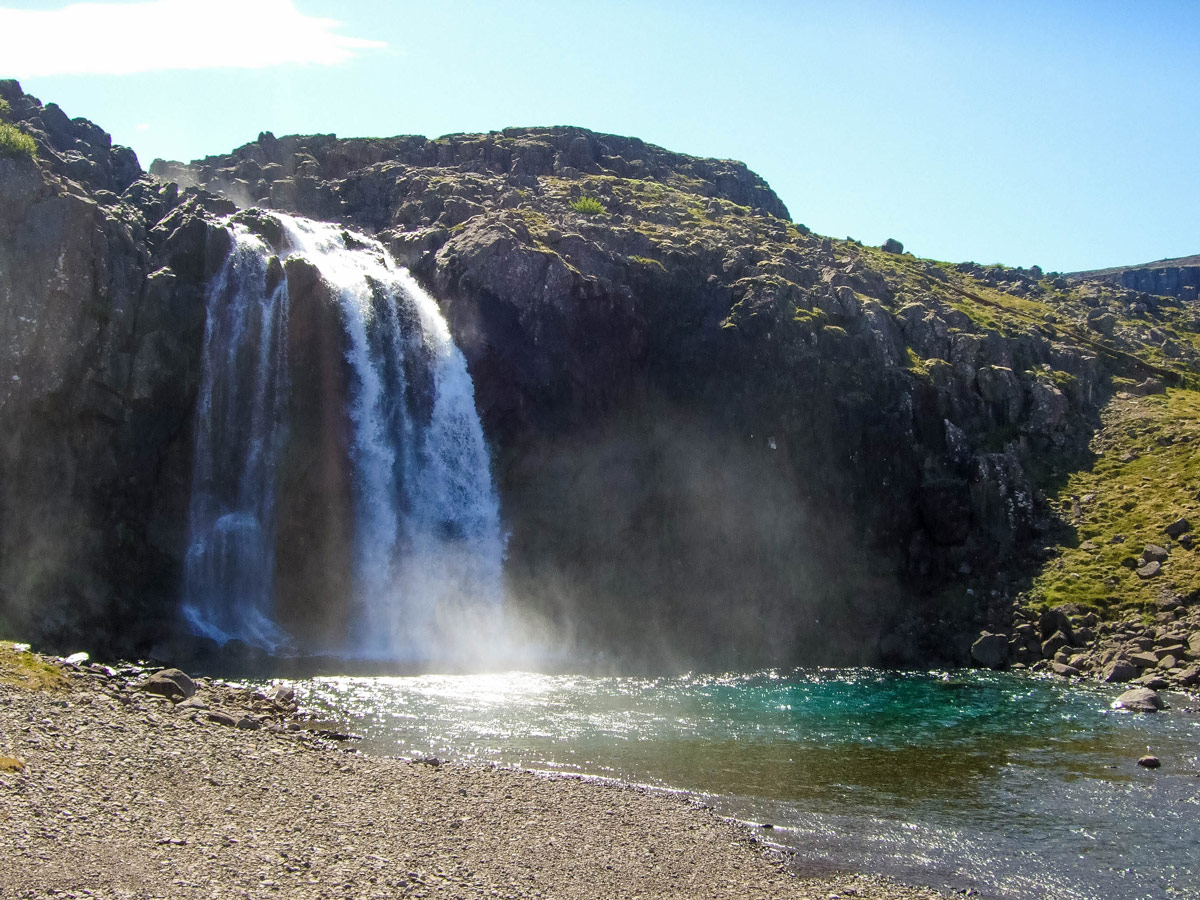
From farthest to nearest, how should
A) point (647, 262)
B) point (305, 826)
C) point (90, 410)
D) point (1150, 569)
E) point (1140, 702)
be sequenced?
point (647, 262) → point (1150, 569) → point (90, 410) → point (1140, 702) → point (305, 826)

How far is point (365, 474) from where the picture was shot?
58406 mm

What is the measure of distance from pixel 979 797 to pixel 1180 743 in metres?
11.6

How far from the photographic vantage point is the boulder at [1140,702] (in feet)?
142

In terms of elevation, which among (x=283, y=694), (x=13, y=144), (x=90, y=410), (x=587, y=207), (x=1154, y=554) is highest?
(x=587, y=207)

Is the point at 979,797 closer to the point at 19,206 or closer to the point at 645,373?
the point at 645,373

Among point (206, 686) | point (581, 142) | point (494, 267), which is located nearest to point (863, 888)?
point (206, 686)

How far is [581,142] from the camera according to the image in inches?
4577

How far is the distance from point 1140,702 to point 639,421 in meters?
34.3

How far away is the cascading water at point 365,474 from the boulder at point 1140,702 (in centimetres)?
3263

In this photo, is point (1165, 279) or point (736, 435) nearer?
point (736, 435)

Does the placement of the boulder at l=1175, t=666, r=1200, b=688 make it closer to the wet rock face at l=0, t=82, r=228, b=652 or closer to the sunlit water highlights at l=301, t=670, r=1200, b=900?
the sunlit water highlights at l=301, t=670, r=1200, b=900

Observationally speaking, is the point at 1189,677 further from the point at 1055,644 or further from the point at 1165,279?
the point at 1165,279

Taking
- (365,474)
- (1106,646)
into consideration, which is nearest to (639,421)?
(365,474)

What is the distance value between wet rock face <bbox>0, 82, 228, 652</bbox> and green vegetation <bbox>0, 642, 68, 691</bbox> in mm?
15646
